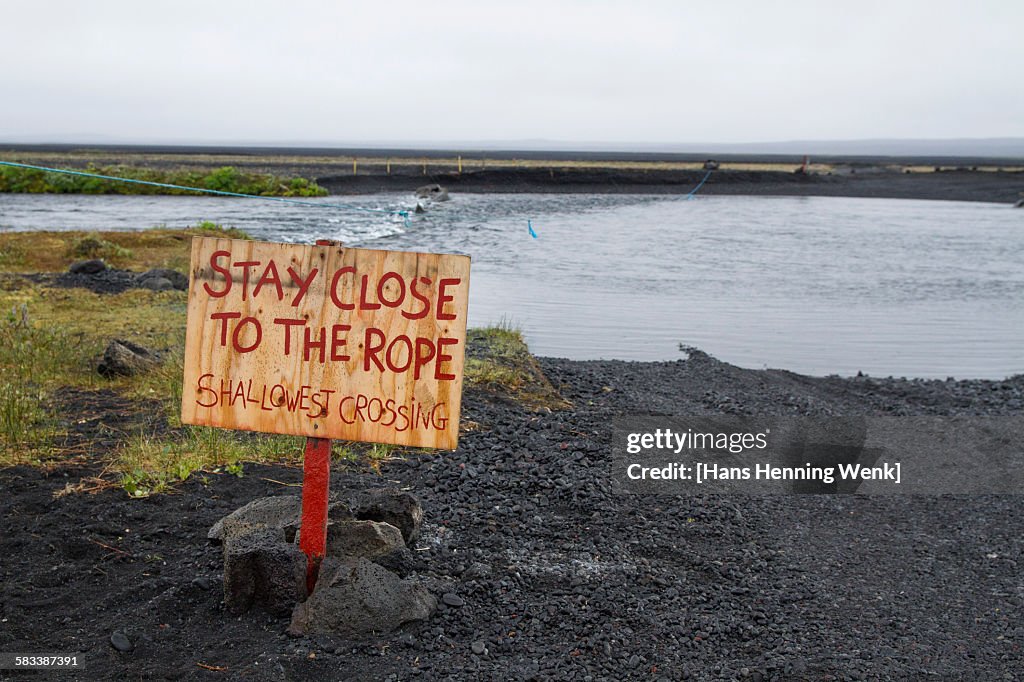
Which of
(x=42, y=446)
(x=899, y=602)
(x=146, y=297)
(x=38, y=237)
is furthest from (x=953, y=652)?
(x=38, y=237)

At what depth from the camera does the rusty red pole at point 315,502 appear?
3.90 meters

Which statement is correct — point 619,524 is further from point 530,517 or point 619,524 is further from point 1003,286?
Answer: point 1003,286

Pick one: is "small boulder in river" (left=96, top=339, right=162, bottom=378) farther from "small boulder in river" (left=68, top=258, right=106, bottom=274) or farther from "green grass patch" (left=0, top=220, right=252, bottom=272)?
"green grass patch" (left=0, top=220, right=252, bottom=272)

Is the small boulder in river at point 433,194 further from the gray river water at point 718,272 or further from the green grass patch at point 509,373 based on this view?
the green grass patch at point 509,373

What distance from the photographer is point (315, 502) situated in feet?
13.0

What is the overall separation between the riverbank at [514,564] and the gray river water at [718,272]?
5914 millimetres

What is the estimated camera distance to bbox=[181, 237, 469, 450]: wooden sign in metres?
3.77

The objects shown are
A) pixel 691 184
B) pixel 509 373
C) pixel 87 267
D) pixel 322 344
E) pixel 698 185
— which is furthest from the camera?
pixel 691 184

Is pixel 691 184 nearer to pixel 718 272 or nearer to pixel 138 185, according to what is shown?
pixel 138 185

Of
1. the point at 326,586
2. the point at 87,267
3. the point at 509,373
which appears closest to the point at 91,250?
the point at 87,267

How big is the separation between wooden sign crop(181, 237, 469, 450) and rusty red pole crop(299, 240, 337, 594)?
12cm

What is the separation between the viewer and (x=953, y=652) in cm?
417

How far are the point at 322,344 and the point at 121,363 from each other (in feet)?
15.8

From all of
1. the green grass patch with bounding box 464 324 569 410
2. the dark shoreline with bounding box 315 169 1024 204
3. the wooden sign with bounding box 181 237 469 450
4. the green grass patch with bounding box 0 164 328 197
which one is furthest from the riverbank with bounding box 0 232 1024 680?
the dark shoreline with bounding box 315 169 1024 204
